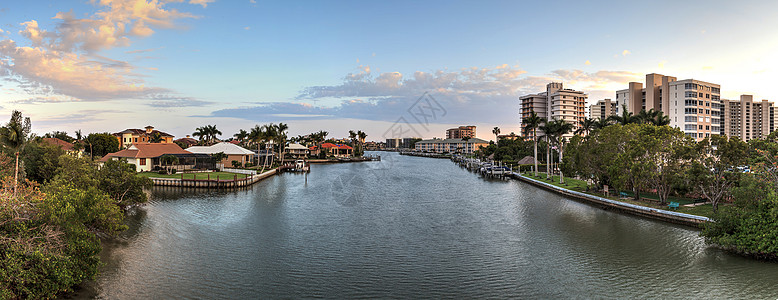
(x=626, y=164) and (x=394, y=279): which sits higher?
(x=626, y=164)

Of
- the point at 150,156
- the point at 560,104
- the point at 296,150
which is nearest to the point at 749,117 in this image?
the point at 560,104

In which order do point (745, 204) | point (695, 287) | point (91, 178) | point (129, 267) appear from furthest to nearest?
1. point (91, 178)
2. point (745, 204)
3. point (129, 267)
4. point (695, 287)

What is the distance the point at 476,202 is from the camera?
38844mm

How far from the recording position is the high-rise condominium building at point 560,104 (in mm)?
118375

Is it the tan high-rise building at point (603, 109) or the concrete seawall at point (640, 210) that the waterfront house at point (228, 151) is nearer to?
the concrete seawall at point (640, 210)

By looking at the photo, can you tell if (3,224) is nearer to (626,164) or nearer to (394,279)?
(394,279)

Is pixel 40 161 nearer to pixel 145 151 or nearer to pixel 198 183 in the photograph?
pixel 198 183

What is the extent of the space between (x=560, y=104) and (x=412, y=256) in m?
112

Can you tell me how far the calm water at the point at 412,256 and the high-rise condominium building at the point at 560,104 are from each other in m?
94.0

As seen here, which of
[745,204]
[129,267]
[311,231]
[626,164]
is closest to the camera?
[129,267]

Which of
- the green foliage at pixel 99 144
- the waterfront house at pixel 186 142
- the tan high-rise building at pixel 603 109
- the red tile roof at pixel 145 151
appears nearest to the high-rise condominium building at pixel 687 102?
the tan high-rise building at pixel 603 109

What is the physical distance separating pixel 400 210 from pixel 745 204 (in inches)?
869

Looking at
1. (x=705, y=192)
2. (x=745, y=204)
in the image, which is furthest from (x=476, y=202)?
(x=745, y=204)

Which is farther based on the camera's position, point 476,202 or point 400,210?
point 476,202
